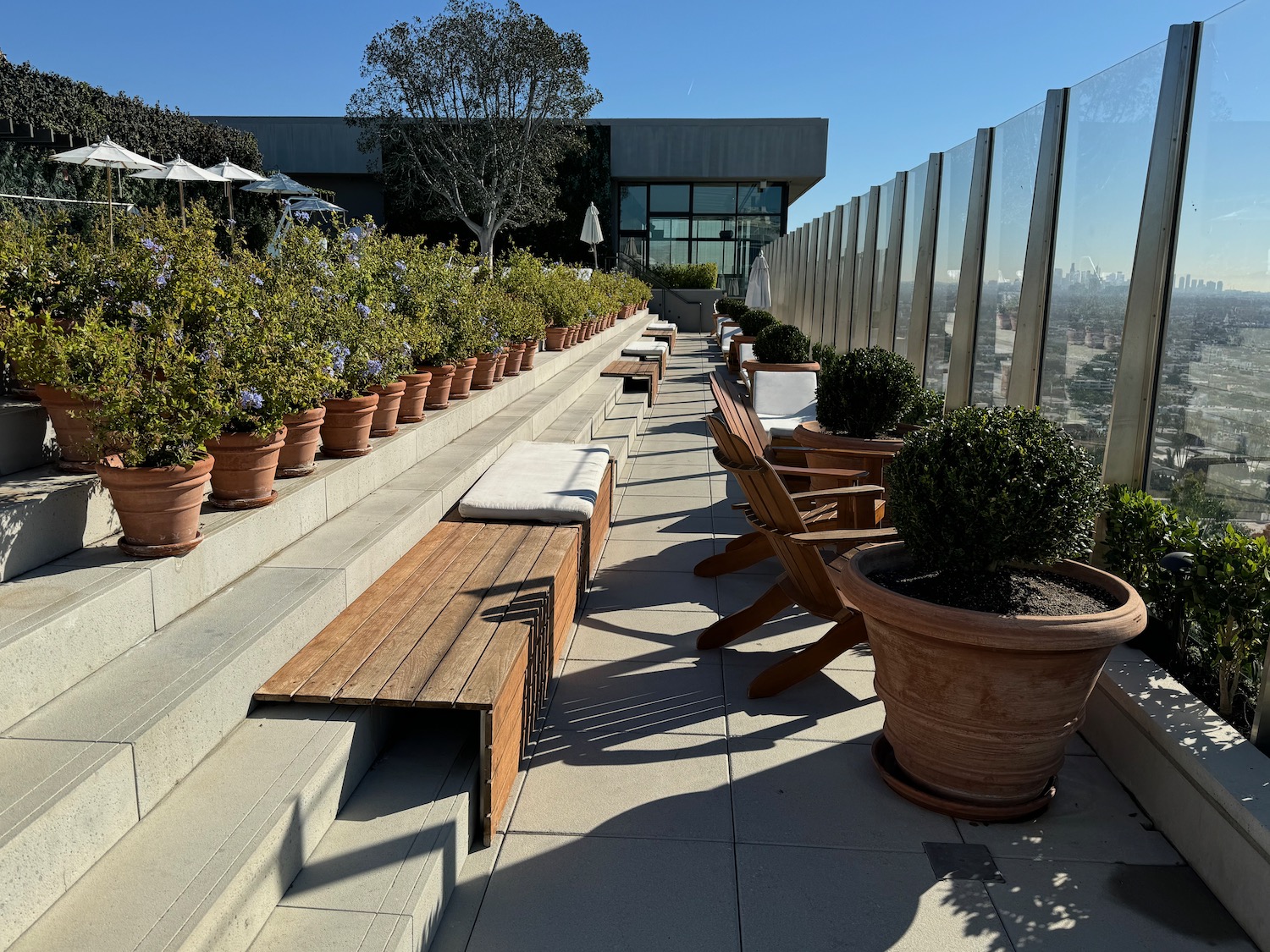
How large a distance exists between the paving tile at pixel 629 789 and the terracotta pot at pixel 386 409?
2.08 meters

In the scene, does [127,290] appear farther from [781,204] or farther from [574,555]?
[781,204]

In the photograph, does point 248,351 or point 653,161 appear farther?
point 653,161

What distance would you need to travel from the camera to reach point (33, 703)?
6.44 feet

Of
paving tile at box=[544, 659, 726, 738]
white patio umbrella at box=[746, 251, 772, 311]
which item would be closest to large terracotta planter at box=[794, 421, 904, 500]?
paving tile at box=[544, 659, 726, 738]

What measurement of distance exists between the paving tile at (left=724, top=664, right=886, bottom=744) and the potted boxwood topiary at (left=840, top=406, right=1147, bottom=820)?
0.33 metres

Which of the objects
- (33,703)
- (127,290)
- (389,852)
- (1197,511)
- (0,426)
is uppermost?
(127,290)

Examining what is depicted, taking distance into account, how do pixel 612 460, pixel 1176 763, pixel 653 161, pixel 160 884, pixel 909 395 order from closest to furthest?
pixel 160 884 < pixel 1176 763 < pixel 909 395 < pixel 612 460 < pixel 653 161

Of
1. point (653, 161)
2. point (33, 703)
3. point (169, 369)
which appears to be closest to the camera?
point (33, 703)

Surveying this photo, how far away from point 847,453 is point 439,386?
96.0 inches

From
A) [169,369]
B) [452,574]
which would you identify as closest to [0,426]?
[169,369]

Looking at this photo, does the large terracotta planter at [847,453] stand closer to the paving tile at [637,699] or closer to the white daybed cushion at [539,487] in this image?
the white daybed cushion at [539,487]

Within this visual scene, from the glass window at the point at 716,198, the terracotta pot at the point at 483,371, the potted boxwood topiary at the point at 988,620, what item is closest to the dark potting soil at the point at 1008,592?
the potted boxwood topiary at the point at 988,620

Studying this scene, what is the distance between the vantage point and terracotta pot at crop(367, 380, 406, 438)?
4.34 metres

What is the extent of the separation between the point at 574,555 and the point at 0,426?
2.00m
